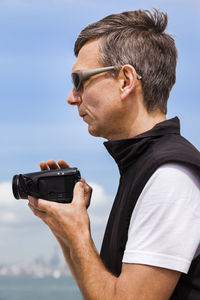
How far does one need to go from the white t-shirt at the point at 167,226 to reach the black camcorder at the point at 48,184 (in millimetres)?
777

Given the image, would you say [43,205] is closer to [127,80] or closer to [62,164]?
[62,164]

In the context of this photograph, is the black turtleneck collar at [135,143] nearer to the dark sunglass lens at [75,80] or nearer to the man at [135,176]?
the man at [135,176]

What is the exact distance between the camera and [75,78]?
15.3ft

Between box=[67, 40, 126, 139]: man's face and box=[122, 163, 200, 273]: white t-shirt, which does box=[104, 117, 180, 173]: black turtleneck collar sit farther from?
box=[122, 163, 200, 273]: white t-shirt

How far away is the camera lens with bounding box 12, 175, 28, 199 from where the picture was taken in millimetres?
4648

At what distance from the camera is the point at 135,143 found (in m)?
4.32

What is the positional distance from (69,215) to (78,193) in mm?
228

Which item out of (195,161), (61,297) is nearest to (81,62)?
(195,161)

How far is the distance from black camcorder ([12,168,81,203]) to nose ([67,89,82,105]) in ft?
1.76

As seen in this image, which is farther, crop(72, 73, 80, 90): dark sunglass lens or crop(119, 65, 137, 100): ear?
crop(72, 73, 80, 90): dark sunglass lens

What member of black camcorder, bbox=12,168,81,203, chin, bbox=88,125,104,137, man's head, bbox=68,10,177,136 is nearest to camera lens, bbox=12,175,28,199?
black camcorder, bbox=12,168,81,203

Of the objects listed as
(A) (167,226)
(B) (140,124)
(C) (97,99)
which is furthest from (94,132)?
(A) (167,226)

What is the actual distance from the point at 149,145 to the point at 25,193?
3.45 feet

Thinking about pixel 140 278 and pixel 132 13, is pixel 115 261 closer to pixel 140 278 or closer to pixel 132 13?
pixel 140 278
